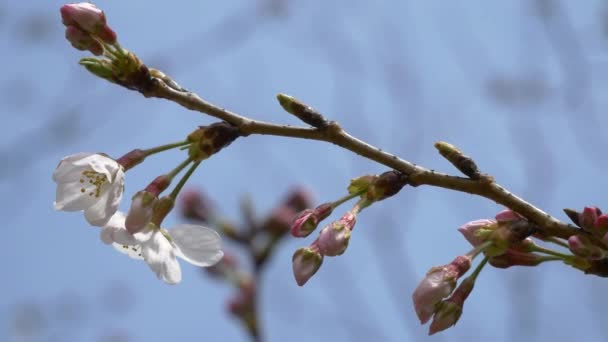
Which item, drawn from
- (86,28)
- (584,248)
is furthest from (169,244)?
(584,248)

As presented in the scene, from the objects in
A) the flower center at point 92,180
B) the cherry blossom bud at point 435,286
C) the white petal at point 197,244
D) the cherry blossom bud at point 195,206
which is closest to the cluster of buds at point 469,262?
the cherry blossom bud at point 435,286

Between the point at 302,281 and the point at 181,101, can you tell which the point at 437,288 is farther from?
the point at 181,101

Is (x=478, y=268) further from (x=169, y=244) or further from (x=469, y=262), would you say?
(x=169, y=244)

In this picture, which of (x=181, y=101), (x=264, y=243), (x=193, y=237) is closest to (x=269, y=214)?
(x=264, y=243)

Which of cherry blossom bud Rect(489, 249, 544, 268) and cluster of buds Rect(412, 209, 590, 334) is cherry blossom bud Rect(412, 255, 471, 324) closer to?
cluster of buds Rect(412, 209, 590, 334)

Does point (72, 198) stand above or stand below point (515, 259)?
below
